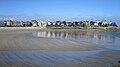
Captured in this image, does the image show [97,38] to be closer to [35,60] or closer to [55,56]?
[55,56]

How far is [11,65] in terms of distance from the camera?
32.3 feet

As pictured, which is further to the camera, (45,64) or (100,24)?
(100,24)

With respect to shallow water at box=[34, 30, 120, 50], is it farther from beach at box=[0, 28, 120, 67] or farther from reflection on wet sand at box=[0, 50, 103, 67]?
reflection on wet sand at box=[0, 50, 103, 67]

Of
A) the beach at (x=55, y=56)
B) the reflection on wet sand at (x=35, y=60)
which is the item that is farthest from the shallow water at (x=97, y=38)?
the reflection on wet sand at (x=35, y=60)

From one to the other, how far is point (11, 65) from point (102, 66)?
4.29 meters

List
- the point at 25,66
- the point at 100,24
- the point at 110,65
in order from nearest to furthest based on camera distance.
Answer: the point at 25,66 → the point at 110,65 → the point at 100,24

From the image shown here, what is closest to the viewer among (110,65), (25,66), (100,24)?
(25,66)

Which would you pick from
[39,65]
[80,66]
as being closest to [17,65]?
[39,65]

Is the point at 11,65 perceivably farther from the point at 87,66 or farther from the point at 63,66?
the point at 87,66

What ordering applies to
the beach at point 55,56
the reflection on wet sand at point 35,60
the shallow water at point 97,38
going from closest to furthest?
the reflection on wet sand at point 35,60, the beach at point 55,56, the shallow water at point 97,38

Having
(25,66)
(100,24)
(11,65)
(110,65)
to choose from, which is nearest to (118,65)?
(110,65)

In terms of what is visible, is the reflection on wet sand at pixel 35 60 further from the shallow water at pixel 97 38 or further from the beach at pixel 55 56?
the shallow water at pixel 97 38

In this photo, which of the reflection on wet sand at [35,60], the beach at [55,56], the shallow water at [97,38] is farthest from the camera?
the shallow water at [97,38]

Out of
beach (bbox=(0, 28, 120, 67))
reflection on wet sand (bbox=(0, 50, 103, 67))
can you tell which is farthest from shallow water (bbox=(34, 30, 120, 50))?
reflection on wet sand (bbox=(0, 50, 103, 67))
